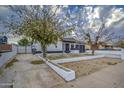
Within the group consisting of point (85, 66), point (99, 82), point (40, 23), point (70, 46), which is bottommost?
point (99, 82)

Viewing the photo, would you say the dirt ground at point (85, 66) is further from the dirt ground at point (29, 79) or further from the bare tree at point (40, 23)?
the bare tree at point (40, 23)

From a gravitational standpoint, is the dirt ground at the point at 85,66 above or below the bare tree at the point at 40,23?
below

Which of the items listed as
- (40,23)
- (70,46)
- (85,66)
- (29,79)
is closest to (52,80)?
(29,79)

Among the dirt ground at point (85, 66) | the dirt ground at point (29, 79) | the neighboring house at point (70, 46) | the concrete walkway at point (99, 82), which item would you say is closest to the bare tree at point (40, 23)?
the dirt ground at point (85, 66)

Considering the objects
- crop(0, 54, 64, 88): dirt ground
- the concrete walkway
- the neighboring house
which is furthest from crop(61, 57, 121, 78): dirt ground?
the neighboring house

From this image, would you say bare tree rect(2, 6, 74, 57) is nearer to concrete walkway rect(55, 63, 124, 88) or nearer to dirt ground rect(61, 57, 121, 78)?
dirt ground rect(61, 57, 121, 78)

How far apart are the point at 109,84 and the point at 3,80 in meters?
2.71

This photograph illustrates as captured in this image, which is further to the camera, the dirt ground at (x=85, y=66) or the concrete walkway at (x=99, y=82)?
the dirt ground at (x=85, y=66)

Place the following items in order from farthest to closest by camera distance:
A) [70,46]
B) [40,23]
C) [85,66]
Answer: [70,46]
[85,66]
[40,23]

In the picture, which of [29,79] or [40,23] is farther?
[40,23]

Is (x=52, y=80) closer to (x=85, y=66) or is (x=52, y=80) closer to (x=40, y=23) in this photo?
(x=40, y=23)
